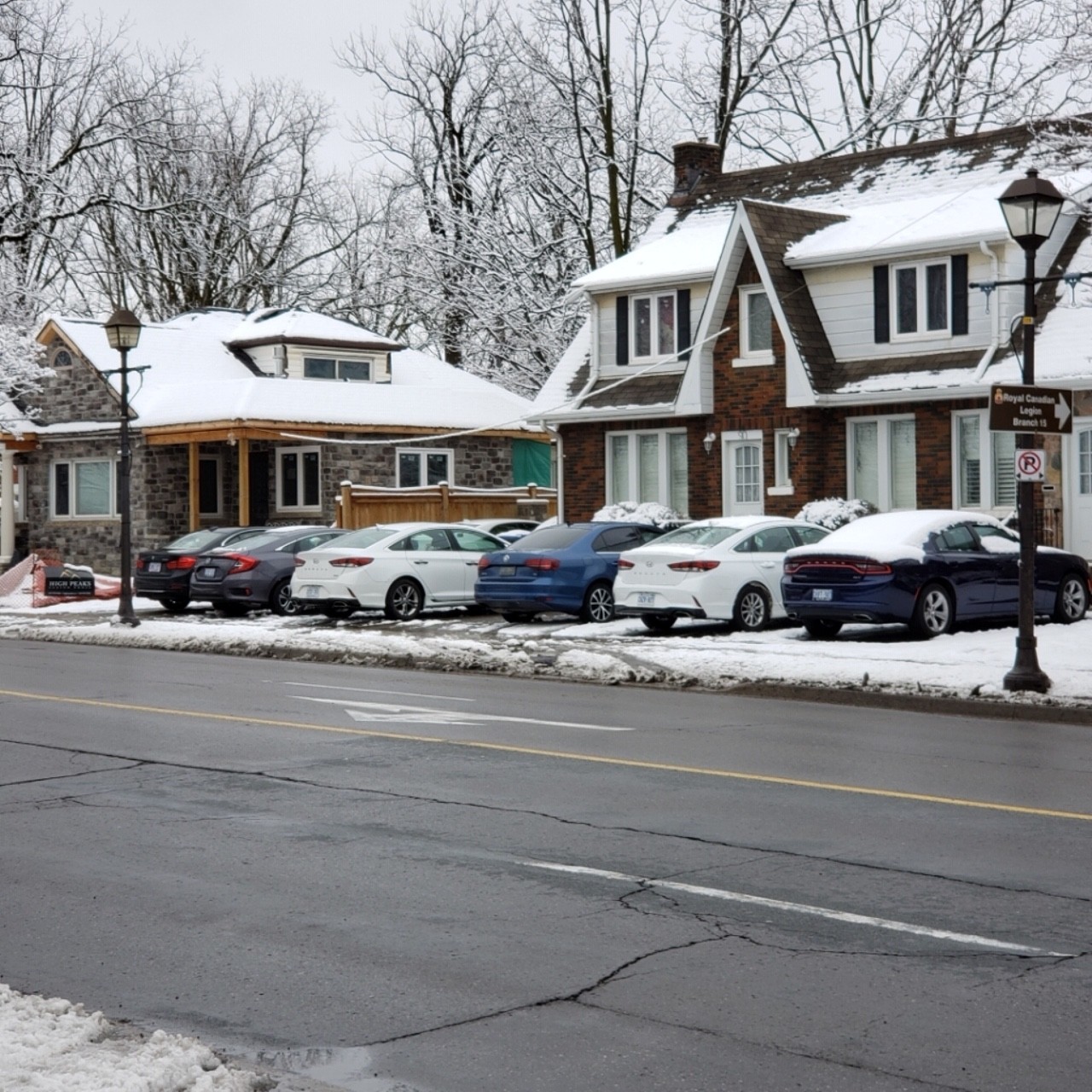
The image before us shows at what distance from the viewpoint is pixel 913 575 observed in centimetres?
2009

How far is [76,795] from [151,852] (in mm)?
1900

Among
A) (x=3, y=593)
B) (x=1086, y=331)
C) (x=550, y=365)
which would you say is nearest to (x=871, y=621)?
(x=1086, y=331)

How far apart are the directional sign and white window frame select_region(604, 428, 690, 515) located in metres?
15.9

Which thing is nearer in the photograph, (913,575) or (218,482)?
(913,575)

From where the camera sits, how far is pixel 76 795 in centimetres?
1016

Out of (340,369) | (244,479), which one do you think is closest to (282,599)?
(244,479)

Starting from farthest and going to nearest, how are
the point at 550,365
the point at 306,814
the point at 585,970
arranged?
the point at 550,365 → the point at 306,814 → the point at 585,970

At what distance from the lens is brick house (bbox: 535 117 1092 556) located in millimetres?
27531

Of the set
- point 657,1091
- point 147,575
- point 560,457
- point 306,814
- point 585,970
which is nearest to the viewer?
point 657,1091

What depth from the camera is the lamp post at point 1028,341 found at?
15.4m

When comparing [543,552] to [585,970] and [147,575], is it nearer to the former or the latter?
[147,575]

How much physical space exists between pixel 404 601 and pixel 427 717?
11698 mm

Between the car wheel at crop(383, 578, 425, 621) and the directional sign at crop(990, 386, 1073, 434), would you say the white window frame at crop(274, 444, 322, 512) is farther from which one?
the directional sign at crop(990, 386, 1073, 434)

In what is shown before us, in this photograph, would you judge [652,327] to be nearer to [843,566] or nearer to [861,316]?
[861,316]
